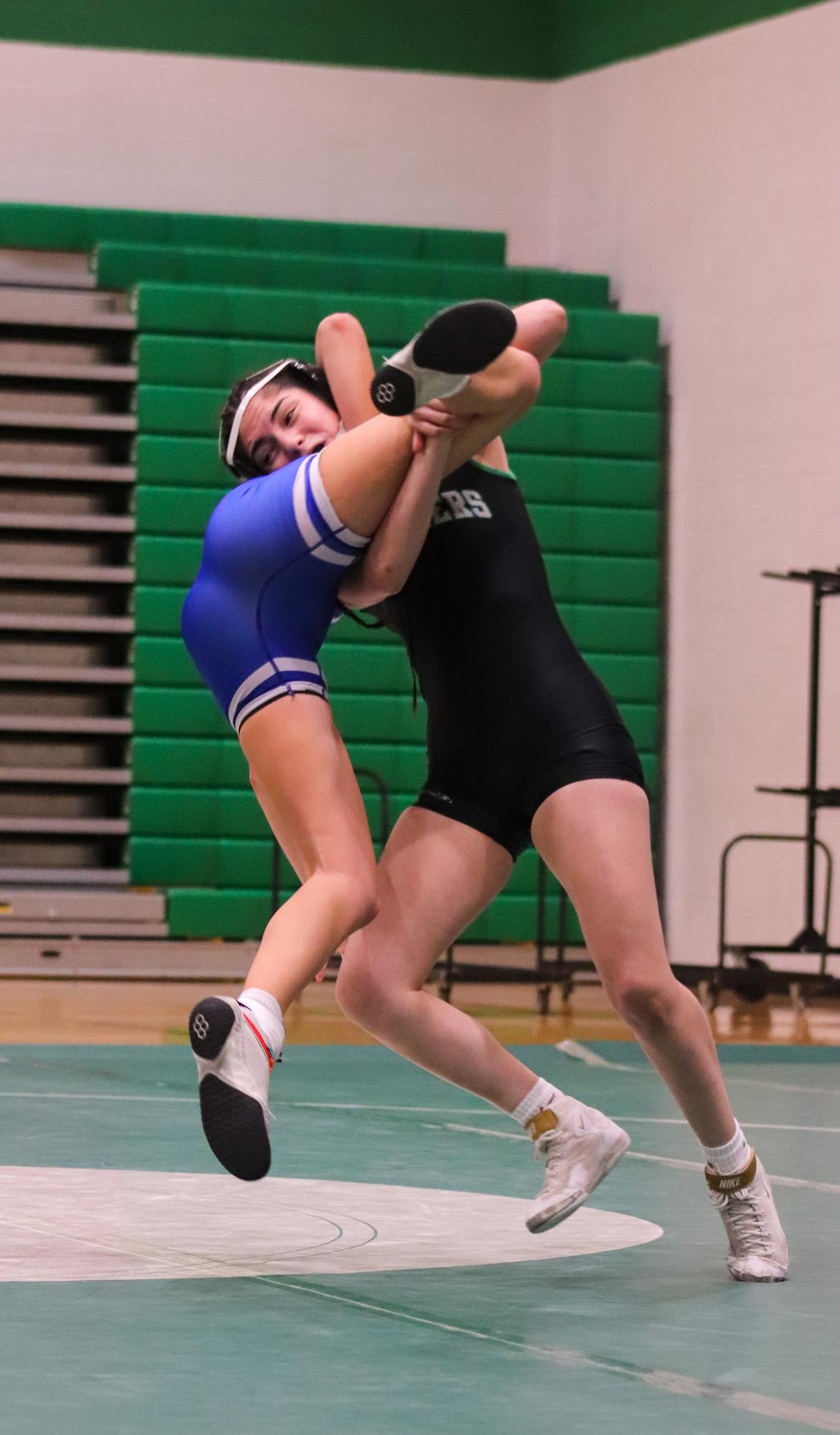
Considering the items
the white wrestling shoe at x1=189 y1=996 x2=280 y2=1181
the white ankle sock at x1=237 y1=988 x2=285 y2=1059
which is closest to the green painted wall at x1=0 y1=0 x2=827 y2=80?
the white ankle sock at x1=237 y1=988 x2=285 y2=1059

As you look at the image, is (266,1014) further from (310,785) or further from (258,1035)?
(310,785)

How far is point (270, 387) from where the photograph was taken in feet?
10.1

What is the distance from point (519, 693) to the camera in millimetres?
3018

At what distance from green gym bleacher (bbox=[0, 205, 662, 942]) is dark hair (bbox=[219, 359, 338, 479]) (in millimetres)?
6348

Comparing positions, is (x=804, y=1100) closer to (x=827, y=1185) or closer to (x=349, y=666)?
(x=827, y=1185)

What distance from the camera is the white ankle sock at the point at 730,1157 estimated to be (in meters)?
3.00

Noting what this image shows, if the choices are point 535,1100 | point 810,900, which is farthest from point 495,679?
point 810,900

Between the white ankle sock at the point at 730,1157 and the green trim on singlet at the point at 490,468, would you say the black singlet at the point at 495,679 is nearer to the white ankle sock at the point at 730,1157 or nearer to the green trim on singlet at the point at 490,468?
the green trim on singlet at the point at 490,468

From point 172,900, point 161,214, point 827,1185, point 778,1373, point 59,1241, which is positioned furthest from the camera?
point 161,214

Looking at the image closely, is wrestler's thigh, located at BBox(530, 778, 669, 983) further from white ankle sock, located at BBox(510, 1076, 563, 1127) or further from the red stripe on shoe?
the red stripe on shoe

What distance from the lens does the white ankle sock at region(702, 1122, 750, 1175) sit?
3.00 m

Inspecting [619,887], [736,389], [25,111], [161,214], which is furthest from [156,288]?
[619,887]

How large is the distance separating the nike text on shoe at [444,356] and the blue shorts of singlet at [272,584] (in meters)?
0.18

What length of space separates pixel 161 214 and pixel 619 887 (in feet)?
26.1
